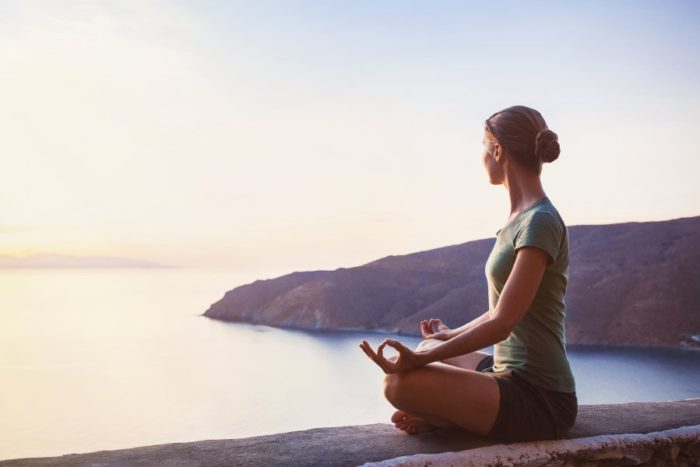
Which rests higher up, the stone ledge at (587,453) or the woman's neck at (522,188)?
the woman's neck at (522,188)

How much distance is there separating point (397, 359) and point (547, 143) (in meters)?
0.94

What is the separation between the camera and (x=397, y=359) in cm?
207

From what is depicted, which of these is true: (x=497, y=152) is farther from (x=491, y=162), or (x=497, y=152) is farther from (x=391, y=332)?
(x=391, y=332)

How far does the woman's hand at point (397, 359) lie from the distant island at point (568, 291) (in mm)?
37743

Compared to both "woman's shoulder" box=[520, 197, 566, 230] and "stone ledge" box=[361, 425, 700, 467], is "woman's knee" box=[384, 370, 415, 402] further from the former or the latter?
"woman's shoulder" box=[520, 197, 566, 230]

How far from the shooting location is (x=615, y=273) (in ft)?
127

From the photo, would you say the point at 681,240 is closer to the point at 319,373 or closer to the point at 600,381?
the point at 600,381

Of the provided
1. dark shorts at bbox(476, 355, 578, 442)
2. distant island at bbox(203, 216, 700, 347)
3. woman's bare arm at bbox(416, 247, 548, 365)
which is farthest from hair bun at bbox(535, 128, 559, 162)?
distant island at bbox(203, 216, 700, 347)

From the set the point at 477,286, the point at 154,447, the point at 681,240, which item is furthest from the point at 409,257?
the point at 154,447

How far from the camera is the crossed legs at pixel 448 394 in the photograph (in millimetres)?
2137

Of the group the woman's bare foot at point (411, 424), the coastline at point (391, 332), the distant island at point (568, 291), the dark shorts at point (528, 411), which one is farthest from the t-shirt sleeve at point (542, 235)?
the distant island at point (568, 291)

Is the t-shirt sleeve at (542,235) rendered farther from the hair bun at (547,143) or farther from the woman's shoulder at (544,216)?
the hair bun at (547,143)

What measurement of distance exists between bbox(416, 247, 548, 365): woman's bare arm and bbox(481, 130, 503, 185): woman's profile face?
42cm

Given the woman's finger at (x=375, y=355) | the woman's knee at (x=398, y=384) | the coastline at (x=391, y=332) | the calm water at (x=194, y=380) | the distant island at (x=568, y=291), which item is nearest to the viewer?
the woman's finger at (x=375, y=355)
